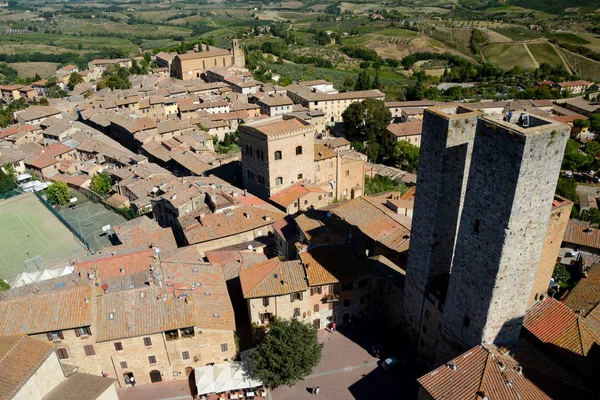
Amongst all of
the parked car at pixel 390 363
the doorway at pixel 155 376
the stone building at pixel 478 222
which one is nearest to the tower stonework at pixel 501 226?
the stone building at pixel 478 222

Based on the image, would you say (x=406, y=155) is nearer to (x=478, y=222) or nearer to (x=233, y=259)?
(x=233, y=259)

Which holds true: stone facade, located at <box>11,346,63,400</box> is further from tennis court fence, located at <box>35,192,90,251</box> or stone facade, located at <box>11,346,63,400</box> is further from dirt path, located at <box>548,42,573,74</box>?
dirt path, located at <box>548,42,573,74</box>

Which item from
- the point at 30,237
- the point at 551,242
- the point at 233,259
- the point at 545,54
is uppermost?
the point at 551,242

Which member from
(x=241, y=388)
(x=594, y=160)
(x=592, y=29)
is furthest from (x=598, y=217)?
(x=592, y=29)

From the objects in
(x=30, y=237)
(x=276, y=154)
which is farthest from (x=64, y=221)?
(x=276, y=154)

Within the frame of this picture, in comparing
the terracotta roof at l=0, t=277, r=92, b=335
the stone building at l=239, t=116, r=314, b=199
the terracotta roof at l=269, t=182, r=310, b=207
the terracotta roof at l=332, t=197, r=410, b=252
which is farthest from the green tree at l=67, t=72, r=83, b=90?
the terracotta roof at l=0, t=277, r=92, b=335
